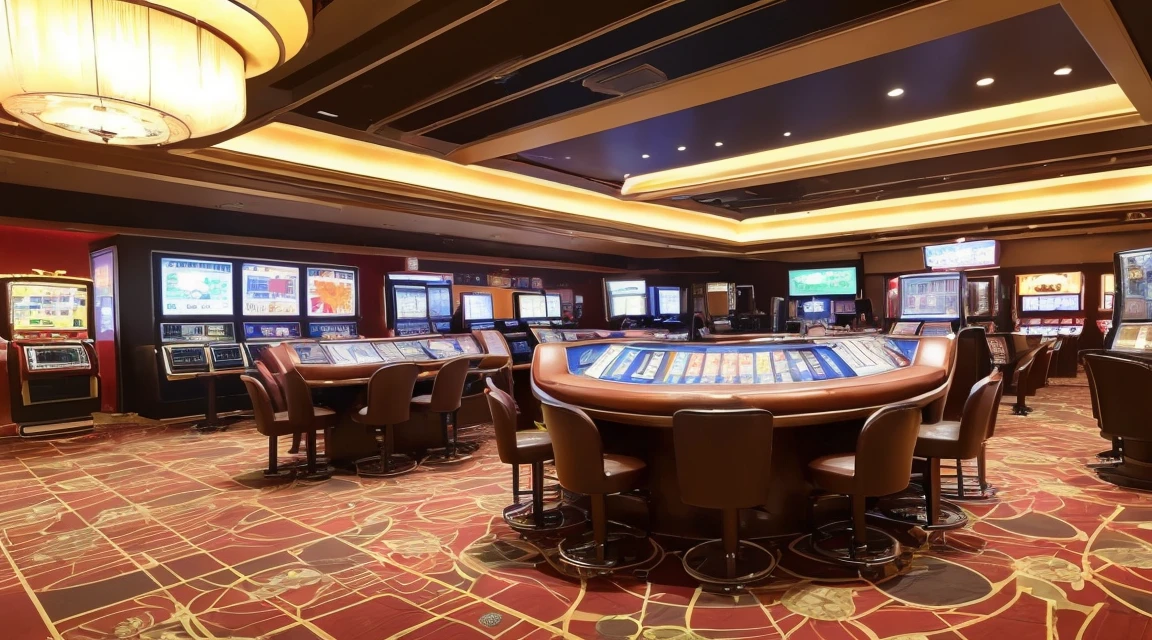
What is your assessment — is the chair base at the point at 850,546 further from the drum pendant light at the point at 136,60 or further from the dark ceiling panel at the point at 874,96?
the drum pendant light at the point at 136,60

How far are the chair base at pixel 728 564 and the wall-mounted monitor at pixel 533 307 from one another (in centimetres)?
659

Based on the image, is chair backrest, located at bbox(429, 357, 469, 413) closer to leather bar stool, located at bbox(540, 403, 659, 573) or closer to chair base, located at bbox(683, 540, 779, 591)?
leather bar stool, located at bbox(540, 403, 659, 573)

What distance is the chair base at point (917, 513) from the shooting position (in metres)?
3.09

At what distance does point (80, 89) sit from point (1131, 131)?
814 cm

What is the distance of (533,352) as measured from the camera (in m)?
4.55

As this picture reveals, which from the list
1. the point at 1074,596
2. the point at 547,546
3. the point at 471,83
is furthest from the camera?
the point at 471,83

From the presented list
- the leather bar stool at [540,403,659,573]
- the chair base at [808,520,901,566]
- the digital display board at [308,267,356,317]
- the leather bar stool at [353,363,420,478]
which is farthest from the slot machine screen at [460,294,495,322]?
the chair base at [808,520,901,566]

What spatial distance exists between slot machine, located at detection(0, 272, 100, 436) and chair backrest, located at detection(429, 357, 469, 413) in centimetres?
495

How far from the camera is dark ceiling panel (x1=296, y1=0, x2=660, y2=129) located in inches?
128

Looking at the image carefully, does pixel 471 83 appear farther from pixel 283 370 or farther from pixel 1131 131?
pixel 1131 131

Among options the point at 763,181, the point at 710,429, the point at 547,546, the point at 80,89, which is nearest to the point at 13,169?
the point at 80,89

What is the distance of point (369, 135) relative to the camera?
5.49 m

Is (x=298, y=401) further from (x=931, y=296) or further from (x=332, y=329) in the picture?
(x=931, y=296)

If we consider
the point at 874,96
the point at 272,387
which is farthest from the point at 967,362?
the point at 272,387
